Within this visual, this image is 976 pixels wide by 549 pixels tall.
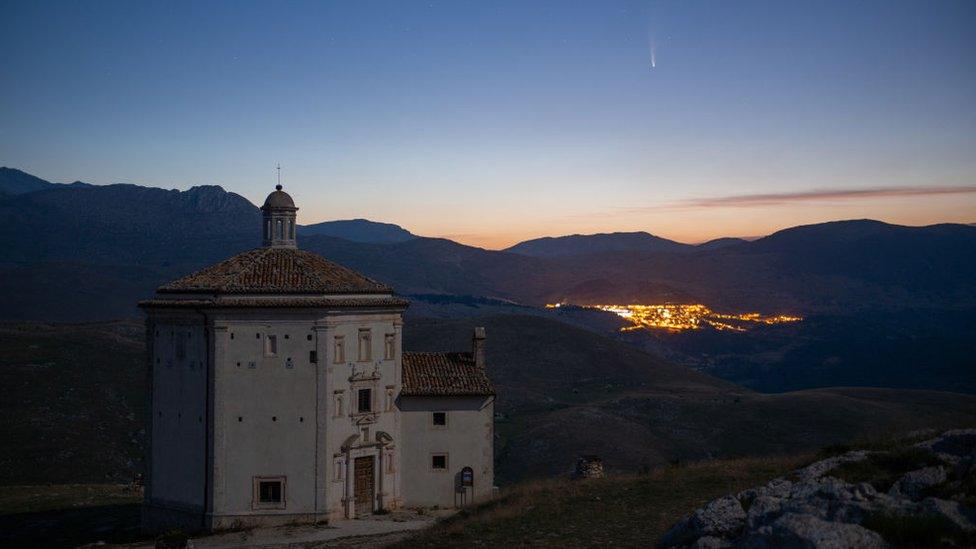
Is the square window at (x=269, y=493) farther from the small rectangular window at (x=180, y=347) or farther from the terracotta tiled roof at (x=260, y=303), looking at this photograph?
the terracotta tiled roof at (x=260, y=303)

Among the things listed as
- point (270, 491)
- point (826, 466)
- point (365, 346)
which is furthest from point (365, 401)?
point (826, 466)

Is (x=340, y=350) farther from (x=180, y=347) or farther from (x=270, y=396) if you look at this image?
(x=180, y=347)

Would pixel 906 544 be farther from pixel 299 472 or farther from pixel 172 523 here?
pixel 172 523

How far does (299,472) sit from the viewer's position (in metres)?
32.9

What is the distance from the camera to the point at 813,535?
11.6m

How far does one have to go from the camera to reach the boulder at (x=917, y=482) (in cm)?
1395

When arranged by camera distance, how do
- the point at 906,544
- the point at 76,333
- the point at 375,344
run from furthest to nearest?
1. the point at 76,333
2. the point at 375,344
3. the point at 906,544

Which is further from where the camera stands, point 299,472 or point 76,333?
point 76,333

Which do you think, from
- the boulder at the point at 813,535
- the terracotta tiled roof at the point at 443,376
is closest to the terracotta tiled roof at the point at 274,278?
Answer: the terracotta tiled roof at the point at 443,376

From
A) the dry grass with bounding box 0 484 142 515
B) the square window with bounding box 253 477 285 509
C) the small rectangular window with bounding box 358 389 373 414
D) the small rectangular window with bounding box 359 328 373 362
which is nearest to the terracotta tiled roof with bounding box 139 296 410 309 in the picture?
the small rectangular window with bounding box 359 328 373 362

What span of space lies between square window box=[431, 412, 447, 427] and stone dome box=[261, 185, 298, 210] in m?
11.1

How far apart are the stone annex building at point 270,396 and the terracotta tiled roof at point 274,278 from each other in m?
0.07

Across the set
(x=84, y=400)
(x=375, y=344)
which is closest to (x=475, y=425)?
(x=375, y=344)

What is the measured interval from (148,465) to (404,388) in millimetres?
10874
